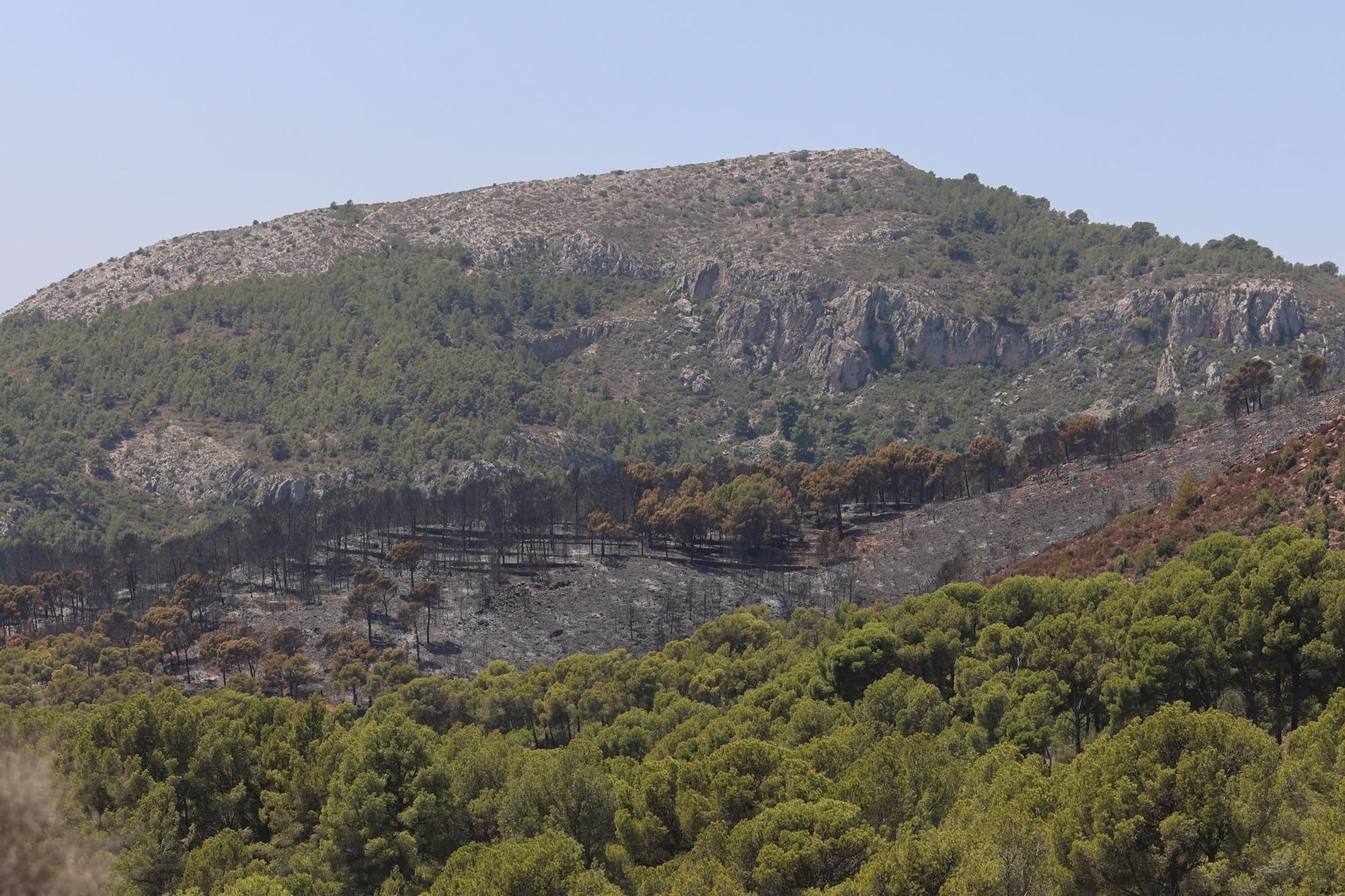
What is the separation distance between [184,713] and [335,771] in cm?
934

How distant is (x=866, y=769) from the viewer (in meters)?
48.9

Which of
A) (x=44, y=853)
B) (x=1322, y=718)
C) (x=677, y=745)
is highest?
(x=44, y=853)

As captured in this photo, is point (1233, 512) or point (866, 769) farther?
point (1233, 512)

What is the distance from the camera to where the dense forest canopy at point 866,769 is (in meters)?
38.6

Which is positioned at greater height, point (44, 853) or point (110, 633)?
point (44, 853)

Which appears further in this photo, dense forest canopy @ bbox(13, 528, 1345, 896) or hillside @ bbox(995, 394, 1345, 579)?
hillside @ bbox(995, 394, 1345, 579)

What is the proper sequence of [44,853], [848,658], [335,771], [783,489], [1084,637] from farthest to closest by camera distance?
1. [783,489]
2. [848,658]
3. [1084,637]
4. [335,771]
5. [44,853]

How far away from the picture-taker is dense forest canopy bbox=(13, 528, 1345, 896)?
127 feet

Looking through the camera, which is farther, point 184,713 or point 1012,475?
point 1012,475

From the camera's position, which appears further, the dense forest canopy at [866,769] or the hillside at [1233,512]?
the hillside at [1233,512]

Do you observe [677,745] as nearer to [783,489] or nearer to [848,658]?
[848,658]

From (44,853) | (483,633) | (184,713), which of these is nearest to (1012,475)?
(483,633)

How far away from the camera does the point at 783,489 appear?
164 m

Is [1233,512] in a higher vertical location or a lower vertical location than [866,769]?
higher
